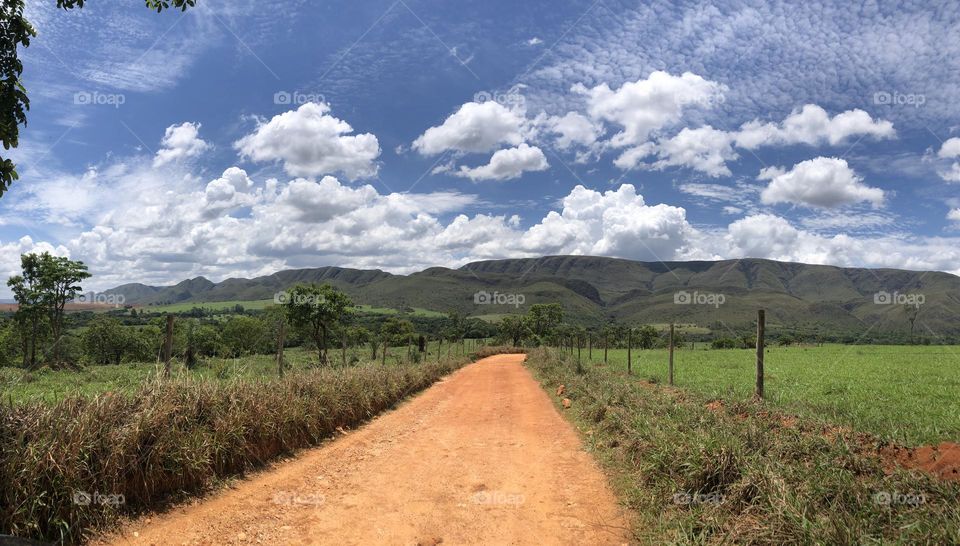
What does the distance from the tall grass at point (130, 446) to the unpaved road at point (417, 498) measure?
0.37 metres

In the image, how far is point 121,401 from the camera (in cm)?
614

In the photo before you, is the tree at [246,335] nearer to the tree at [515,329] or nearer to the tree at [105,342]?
the tree at [105,342]

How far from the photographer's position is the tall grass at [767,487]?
14.0ft

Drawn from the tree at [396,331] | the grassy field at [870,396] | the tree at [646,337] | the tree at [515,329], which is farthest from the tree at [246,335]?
the tree at [646,337]

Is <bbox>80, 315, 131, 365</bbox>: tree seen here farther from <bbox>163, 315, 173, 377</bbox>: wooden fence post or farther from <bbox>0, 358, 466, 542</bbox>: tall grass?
<bbox>0, 358, 466, 542</bbox>: tall grass

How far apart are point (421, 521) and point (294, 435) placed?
163 inches

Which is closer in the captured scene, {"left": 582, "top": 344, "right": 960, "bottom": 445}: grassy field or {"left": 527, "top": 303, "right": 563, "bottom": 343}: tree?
{"left": 582, "top": 344, "right": 960, "bottom": 445}: grassy field

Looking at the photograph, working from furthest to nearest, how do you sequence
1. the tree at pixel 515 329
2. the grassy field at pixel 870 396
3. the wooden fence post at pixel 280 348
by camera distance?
1. the tree at pixel 515 329
2. the wooden fence post at pixel 280 348
3. the grassy field at pixel 870 396

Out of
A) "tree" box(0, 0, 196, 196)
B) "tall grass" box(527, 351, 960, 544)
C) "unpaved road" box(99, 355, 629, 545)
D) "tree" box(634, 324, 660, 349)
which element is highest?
"tree" box(0, 0, 196, 196)

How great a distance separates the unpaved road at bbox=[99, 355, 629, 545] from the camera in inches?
209

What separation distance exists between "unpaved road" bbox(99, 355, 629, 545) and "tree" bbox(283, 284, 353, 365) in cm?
2083

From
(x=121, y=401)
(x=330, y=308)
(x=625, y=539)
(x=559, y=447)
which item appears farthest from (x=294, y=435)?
(x=330, y=308)

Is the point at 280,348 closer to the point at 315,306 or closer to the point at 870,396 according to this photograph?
the point at 870,396

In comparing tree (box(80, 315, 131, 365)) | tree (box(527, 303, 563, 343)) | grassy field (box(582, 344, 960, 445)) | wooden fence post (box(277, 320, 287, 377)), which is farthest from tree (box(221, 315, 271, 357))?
→ grassy field (box(582, 344, 960, 445))
